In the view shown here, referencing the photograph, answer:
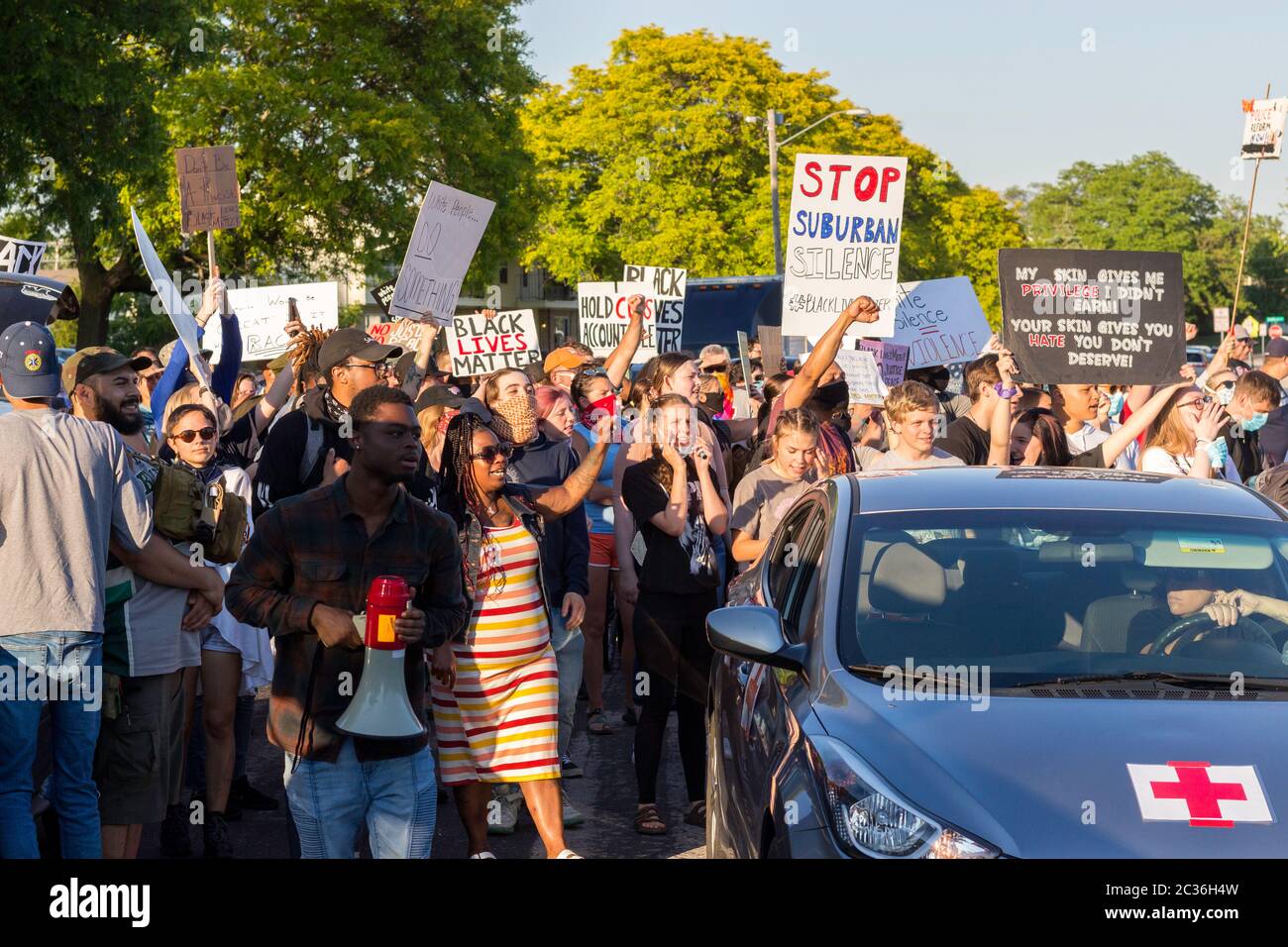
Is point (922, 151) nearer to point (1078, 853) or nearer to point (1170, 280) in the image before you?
point (1170, 280)

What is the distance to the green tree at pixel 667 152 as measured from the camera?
175 ft

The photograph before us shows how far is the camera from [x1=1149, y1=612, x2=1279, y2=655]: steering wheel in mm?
4352

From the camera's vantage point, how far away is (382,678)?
189 inches

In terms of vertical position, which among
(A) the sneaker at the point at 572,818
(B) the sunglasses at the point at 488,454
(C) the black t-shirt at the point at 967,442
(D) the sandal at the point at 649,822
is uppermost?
(B) the sunglasses at the point at 488,454

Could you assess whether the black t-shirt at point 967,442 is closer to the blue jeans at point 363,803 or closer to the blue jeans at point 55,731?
the blue jeans at point 363,803

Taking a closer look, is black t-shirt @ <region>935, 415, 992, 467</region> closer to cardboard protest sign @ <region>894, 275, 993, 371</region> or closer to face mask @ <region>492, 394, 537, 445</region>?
face mask @ <region>492, 394, 537, 445</region>

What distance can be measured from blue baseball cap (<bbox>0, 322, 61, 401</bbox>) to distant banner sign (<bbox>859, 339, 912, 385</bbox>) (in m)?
8.45

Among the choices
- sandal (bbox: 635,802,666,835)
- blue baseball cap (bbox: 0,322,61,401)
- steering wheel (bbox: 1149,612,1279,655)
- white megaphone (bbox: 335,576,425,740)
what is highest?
blue baseball cap (bbox: 0,322,61,401)

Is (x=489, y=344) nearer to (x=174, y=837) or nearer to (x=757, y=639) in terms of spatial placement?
(x=174, y=837)

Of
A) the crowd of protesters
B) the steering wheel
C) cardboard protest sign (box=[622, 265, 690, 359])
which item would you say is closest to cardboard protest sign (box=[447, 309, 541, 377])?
cardboard protest sign (box=[622, 265, 690, 359])

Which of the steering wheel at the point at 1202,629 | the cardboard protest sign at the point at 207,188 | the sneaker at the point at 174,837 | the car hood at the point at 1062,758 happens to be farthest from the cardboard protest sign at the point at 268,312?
the car hood at the point at 1062,758

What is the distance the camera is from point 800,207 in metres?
11.5

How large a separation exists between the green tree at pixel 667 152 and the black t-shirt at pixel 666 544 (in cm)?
4596
